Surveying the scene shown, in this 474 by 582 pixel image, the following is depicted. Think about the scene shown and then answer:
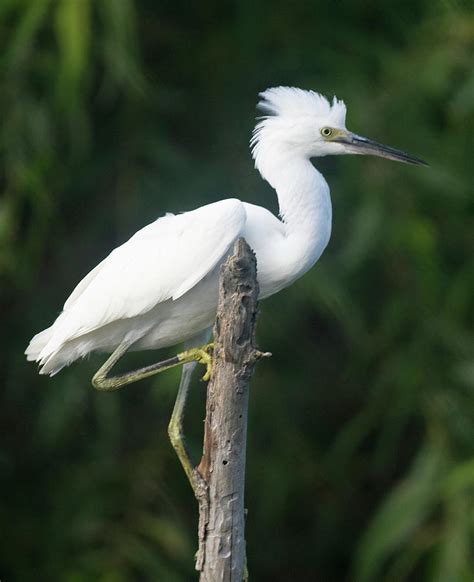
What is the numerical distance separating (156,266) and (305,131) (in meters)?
0.55

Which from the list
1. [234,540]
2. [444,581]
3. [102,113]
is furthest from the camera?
[102,113]

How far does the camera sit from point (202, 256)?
2.69 metres

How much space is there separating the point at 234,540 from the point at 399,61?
2953 mm

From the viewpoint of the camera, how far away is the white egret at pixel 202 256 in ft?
8.84

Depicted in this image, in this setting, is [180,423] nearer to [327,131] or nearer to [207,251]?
[207,251]

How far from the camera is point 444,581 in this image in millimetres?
4242

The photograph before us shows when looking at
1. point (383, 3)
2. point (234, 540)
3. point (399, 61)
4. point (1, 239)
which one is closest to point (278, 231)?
point (234, 540)

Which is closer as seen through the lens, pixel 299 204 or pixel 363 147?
pixel 299 204

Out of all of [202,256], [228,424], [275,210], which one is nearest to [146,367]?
[202,256]

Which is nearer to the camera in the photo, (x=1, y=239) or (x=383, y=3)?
(x=1, y=239)

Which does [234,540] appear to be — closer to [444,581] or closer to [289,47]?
[444,581]

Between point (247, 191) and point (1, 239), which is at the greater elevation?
point (247, 191)

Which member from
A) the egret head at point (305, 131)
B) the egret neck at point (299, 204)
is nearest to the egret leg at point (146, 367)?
the egret neck at point (299, 204)

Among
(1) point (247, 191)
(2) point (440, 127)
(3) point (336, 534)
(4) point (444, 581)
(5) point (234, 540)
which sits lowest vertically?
(5) point (234, 540)
